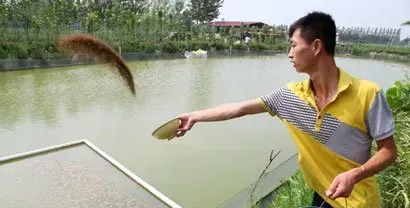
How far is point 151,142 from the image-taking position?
4910 mm

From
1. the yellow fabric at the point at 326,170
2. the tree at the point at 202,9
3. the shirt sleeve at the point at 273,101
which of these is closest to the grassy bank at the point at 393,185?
the yellow fabric at the point at 326,170

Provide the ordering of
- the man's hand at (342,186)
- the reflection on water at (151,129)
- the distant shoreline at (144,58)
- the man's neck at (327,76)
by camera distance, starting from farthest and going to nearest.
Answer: the distant shoreline at (144,58), the reflection on water at (151,129), the man's neck at (327,76), the man's hand at (342,186)

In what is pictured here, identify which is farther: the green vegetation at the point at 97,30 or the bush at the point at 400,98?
the green vegetation at the point at 97,30

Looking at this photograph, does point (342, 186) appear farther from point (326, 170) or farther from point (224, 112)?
point (224, 112)

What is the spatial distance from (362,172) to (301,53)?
40 cm

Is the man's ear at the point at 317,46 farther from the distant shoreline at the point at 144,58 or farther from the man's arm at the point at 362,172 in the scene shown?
the distant shoreline at the point at 144,58

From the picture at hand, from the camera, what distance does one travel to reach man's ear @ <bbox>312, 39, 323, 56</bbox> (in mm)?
1149

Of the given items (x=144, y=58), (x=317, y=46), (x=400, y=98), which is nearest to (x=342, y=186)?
(x=317, y=46)

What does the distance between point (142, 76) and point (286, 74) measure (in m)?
6.02

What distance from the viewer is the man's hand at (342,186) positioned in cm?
97

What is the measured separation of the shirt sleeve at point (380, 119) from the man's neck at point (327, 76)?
0.13 meters

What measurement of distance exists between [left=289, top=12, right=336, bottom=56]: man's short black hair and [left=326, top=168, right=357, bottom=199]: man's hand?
40 cm

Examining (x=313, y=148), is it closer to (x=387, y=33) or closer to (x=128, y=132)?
(x=128, y=132)

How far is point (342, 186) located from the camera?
Answer: 0.97 metres
